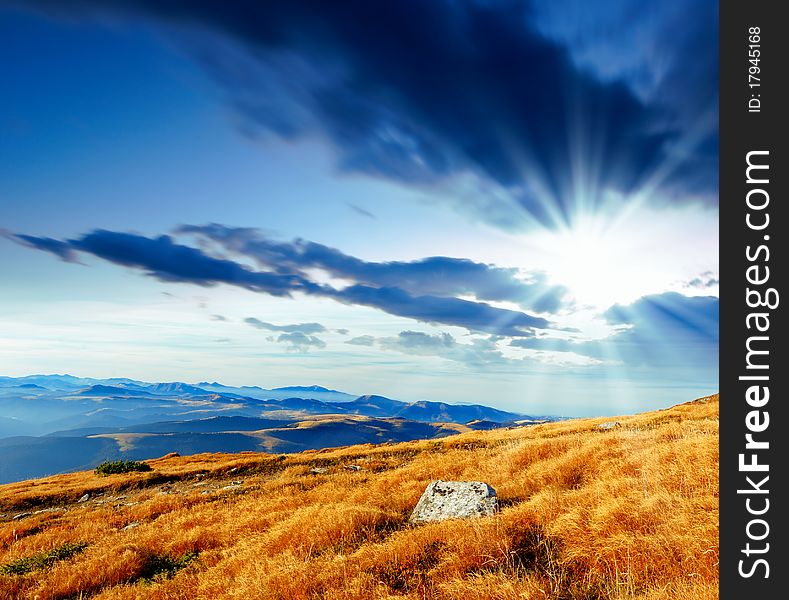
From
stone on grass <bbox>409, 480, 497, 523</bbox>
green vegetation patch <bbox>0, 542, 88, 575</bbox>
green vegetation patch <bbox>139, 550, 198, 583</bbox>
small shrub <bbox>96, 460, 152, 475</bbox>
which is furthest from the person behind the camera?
small shrub <bbox>96, 460, 152, 475</bbox>

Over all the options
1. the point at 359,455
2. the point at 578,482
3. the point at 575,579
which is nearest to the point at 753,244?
the point at 575,579

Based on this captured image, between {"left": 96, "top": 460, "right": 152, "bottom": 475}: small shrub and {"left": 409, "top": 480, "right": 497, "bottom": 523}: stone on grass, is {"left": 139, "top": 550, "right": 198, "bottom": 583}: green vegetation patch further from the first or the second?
{"left": 96, "top": 460, "right": 152, "bottom": 475}: small shrub

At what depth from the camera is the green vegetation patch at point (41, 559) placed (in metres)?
10.2

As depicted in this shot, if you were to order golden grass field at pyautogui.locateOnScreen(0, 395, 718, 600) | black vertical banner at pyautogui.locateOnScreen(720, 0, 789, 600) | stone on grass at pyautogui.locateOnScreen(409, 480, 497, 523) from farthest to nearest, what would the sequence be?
stone on grass at pyautogui.locateOnScreen(409, 480, 497, 523)
golden grass field at pyautogui.locateOnScreen(0, 395, 718, 600)
black vertical banner at pyautogui.locateOnScreen(720, 0, 789, 600)

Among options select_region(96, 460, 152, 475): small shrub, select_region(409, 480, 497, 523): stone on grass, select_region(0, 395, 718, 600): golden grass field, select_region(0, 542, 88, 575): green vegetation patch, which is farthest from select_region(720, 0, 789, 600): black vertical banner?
select_region(96, 460, 152, 475): small shrub

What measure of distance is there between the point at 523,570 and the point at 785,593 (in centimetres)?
294

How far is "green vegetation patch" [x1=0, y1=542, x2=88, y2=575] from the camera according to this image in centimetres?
1016

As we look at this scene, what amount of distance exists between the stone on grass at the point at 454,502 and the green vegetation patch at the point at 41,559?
952cm

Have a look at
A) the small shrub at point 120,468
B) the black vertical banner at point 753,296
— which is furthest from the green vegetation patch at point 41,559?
the small shrub at point 120,468

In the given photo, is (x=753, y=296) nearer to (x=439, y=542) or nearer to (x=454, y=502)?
(x=439, y=542)

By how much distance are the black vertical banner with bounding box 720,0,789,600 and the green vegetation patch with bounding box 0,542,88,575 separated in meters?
14.3

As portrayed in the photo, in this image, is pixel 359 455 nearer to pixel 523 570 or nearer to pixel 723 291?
pixel 523 570

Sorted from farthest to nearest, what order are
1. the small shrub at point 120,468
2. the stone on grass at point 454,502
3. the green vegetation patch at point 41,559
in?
the small shrub at point 120,468 < the green vegetation patch at point 41,559 < the stone on grass at point 454,502

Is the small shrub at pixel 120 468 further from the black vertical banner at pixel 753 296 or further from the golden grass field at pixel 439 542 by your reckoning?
the black vertical banner at pixel 753 296
